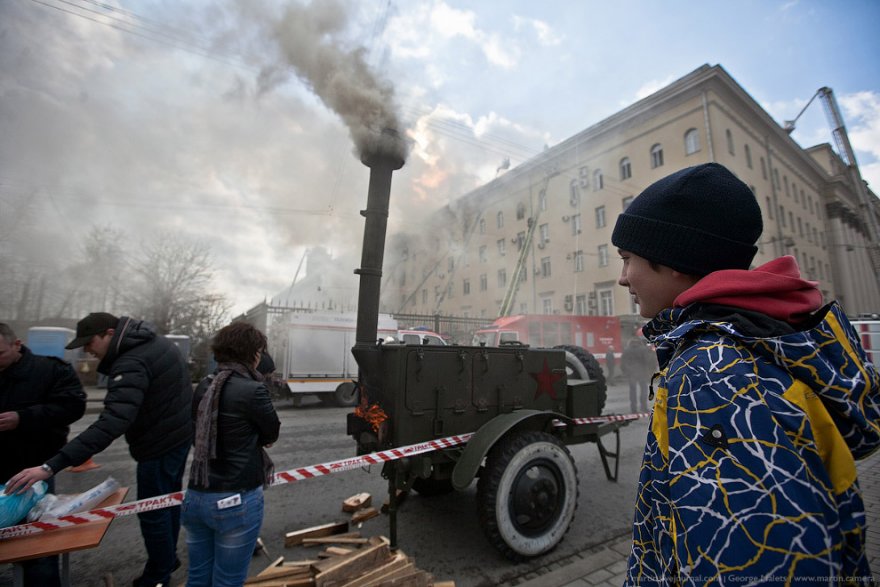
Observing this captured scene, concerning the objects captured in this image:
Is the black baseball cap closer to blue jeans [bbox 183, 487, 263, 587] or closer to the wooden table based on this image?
the wooden table

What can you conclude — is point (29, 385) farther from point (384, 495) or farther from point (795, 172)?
point (795, 172)

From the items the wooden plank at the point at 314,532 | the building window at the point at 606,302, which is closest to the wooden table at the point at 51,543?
the wooden plank at the point at 314,532

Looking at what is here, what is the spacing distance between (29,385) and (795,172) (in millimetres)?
43967

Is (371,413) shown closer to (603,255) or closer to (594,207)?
(603,255)

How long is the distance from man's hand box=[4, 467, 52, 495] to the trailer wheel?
9.35ft

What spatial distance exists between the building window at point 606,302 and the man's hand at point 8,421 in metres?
26.0

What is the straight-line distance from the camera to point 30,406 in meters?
2.70

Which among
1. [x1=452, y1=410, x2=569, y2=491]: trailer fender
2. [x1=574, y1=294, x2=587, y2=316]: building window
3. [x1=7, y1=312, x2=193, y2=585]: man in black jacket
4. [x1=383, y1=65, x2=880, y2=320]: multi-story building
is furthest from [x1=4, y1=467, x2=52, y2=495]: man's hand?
[x1=574, y1=294, x2=587, y2=316]: building window

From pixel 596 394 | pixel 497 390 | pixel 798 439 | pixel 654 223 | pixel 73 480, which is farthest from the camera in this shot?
pixel 73 480

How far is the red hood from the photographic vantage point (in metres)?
0.83

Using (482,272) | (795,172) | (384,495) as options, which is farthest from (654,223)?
Result: (795,172)

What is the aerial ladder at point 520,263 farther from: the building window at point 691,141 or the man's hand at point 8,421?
the man's hand at point 8,421

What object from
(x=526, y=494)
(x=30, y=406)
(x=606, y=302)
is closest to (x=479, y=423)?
(x=526, y=494)

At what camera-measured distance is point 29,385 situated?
8.95ft
